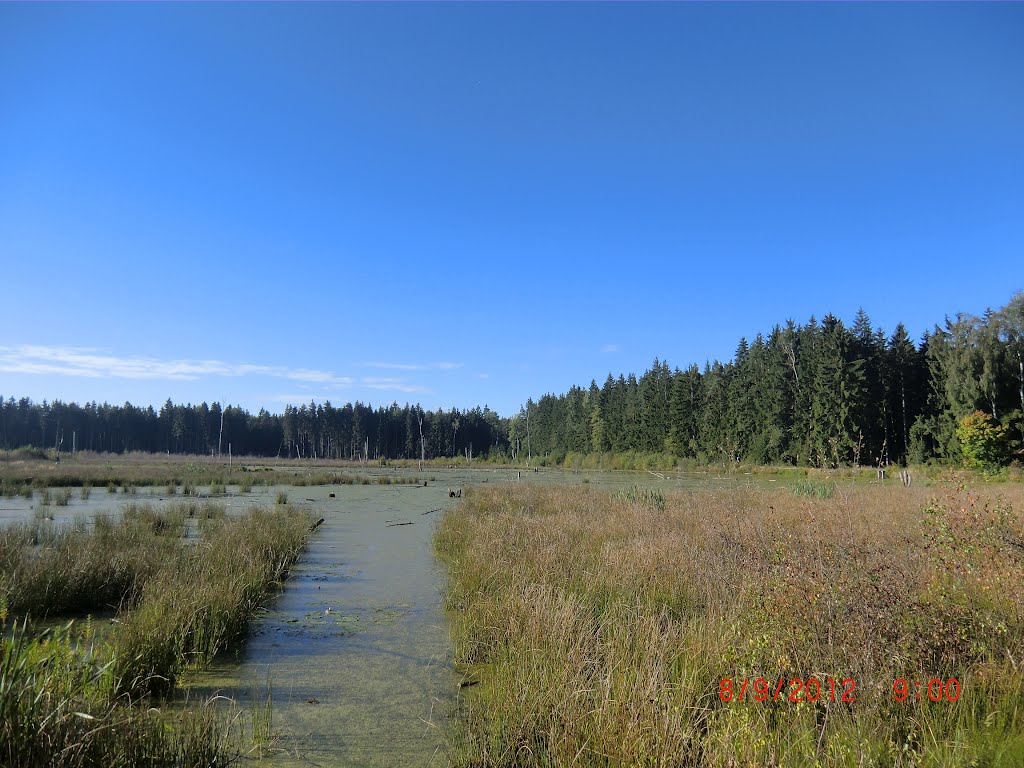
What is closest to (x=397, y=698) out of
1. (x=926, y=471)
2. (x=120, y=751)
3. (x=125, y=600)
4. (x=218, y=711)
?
(x=218, y=711)

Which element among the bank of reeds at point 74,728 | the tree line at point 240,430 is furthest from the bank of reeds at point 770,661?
the tree line at point 240,430

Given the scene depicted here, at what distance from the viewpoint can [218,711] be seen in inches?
155

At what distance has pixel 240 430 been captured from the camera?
93.9 metres

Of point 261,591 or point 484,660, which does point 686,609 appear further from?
point 261,591

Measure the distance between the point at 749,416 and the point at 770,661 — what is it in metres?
48.2

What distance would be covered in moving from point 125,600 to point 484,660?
4.90 m

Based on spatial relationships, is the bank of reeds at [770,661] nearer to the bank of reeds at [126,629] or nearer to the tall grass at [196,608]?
the bank of reeds at [126,629]

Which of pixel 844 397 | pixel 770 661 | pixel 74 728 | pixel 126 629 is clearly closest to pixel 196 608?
pixel 126 629
